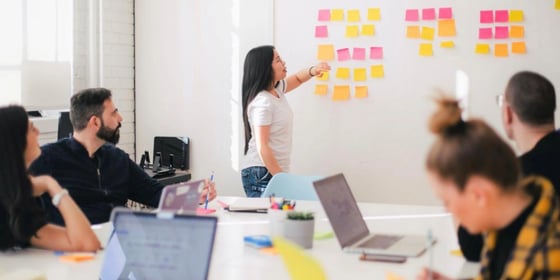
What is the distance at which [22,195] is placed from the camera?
7.61 ft

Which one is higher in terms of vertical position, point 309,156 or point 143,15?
point 143,15

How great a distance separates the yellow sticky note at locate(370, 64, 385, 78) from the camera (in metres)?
4.60

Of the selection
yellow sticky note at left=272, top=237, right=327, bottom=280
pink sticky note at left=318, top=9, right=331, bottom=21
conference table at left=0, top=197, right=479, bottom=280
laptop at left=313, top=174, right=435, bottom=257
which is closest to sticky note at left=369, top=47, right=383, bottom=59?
pink sticky note at left=318, top=9, right=331, bottom=21

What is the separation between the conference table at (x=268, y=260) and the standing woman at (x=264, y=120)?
3.89ft

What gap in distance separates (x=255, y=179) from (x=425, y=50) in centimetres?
134

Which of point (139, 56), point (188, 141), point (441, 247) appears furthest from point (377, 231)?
point (139, 56)

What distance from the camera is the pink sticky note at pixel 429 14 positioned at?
4.48 meters

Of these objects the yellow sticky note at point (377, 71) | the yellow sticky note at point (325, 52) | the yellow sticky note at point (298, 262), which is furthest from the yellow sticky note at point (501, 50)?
the yellow sticky note at point (298, 262)

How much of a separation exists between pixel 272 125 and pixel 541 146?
6.31 ft

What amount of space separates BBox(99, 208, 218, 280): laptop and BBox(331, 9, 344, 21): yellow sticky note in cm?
302

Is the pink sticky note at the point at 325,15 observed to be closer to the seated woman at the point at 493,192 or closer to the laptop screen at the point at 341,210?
the laptop screen at the point at 341,210

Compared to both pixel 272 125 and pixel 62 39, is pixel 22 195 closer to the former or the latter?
pixel 272 125

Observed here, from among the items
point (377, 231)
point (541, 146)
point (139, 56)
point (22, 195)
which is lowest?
point (377, 231)

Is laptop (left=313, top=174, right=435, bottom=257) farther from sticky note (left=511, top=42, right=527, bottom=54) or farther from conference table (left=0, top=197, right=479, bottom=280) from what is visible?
sticky note (left=511, top=42, right=527, bottom=54)
